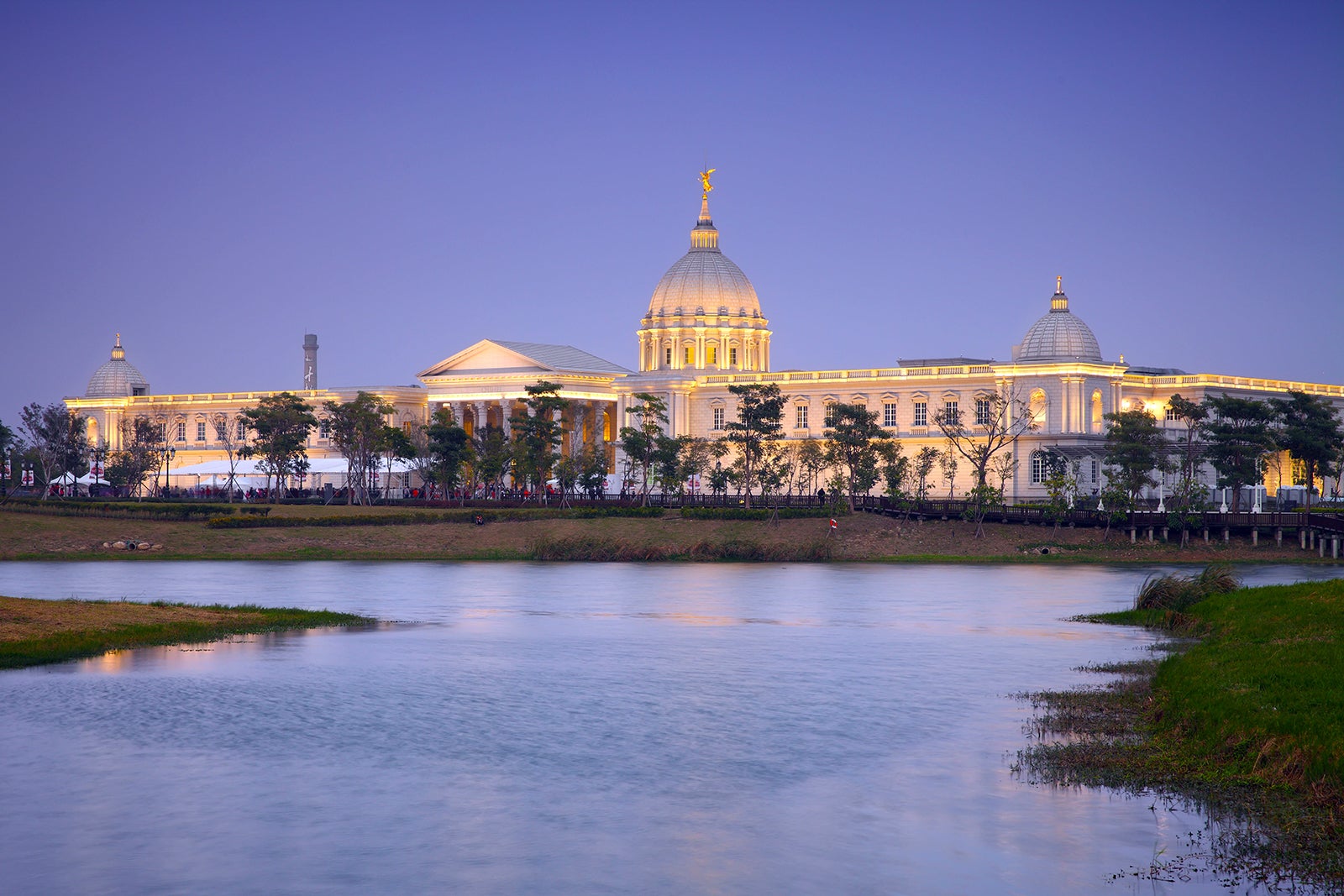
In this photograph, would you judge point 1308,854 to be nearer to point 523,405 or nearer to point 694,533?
point 694,533

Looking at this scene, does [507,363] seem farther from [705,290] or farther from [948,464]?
[948,464]

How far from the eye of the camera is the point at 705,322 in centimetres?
14238

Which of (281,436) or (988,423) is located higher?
(988,423)

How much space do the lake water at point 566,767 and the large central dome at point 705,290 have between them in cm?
10023

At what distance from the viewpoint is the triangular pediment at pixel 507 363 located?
13988 cm

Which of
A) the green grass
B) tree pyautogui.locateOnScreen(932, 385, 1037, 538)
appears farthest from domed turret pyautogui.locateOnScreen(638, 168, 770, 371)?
the green grass

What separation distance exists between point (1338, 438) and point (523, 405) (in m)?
69.6

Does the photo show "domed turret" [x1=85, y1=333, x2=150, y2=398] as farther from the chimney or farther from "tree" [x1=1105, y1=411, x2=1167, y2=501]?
"tree" [x1=1105, y1=411, x2=1167, y2=501]

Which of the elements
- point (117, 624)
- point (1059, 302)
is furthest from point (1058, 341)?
point (117, 624)

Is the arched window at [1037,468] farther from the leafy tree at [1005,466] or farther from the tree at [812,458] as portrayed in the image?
the tree at [812,458]

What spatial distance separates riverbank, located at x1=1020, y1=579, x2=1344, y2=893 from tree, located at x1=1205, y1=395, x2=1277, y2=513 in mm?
58483

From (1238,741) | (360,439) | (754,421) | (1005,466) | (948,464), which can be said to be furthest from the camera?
(948,464)

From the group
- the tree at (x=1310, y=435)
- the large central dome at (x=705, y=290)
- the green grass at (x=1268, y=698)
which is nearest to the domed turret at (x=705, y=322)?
the large central dome at (x=705, y=290)

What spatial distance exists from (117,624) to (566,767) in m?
18.7
